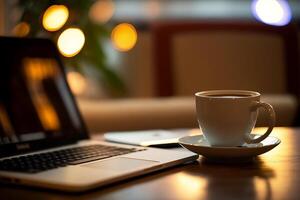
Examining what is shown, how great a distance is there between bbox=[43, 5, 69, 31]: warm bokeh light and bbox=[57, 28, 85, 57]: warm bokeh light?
26 centimetres

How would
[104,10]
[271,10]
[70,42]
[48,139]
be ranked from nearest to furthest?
1. [48,139]
2. [70,42]
3. [104,10]
4. [271,10]

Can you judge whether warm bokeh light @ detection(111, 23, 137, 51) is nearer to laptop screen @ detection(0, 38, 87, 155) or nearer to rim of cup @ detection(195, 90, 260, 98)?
laptop screen @ detection(0, 38, 87, 155)

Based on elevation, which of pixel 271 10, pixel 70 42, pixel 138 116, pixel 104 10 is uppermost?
pixel 104 10

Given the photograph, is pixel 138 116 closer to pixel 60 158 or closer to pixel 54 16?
pixel 54 16

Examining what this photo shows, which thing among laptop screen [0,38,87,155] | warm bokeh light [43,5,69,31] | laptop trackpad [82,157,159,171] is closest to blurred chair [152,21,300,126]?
warm bokeh light [43,5,69,31]

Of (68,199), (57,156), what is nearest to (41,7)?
(57,156)

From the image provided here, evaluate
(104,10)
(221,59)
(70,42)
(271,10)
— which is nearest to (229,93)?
(70,42)

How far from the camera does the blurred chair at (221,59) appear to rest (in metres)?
2.29

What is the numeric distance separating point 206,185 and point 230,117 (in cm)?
17

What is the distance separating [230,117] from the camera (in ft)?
2.74

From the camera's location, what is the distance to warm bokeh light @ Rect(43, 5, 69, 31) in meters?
1.37

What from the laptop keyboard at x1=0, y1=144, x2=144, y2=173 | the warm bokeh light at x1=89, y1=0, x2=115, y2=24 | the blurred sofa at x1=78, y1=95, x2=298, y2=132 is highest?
the warm bokeh light at x1=89, y1=0, x2=115, y2=24

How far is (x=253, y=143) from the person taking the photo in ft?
2.82

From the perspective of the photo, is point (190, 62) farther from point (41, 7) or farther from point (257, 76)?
point (41, 7)
